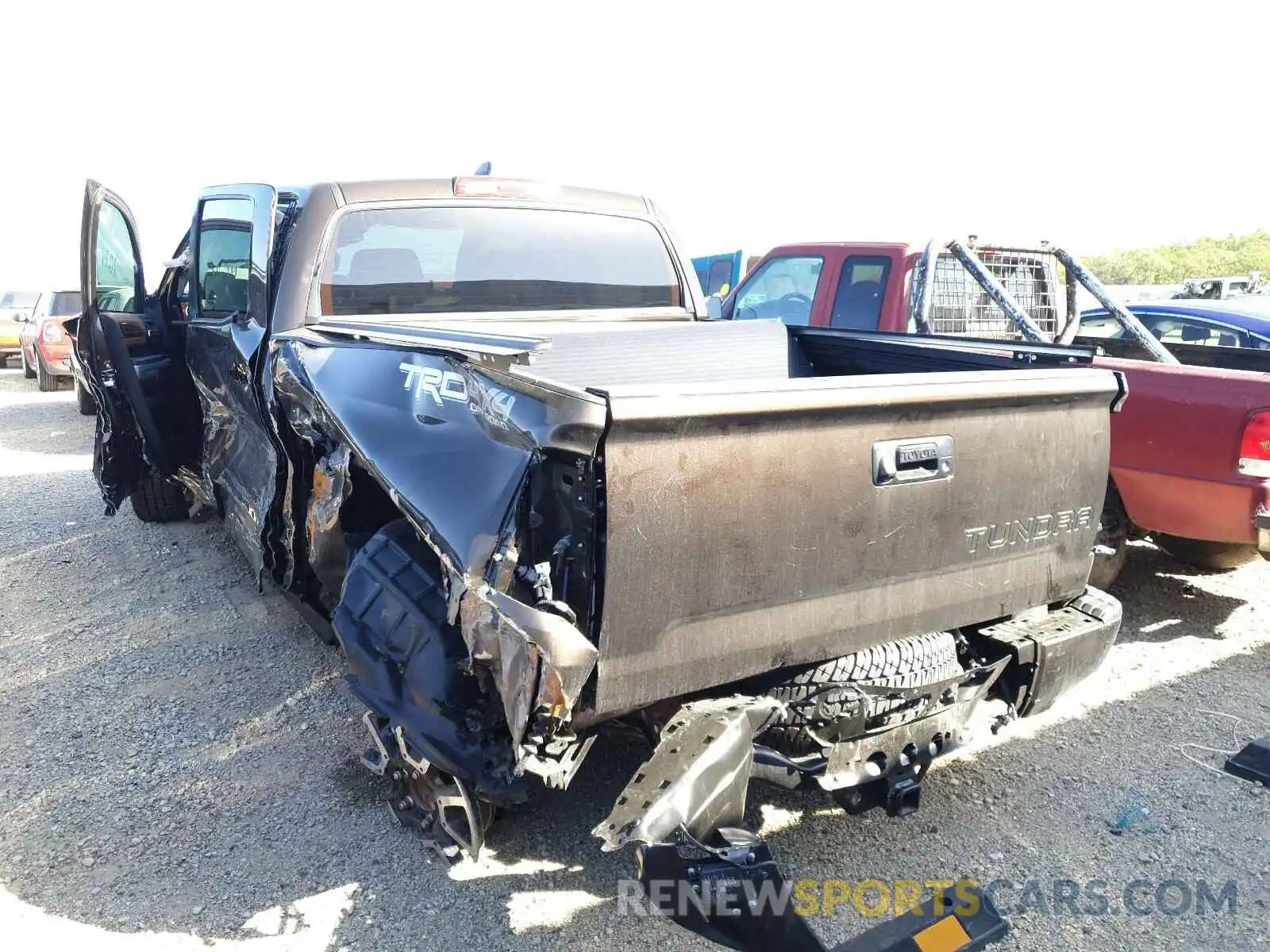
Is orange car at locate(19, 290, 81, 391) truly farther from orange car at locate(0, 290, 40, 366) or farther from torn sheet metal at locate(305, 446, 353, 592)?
torn sheet metal at locate(305, 446, 353, 592)

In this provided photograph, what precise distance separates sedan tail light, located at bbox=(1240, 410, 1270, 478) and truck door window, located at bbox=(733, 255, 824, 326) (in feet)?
10.1

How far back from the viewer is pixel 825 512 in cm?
234

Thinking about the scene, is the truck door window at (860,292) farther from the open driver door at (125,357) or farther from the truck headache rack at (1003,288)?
the open driver door at (125,357)

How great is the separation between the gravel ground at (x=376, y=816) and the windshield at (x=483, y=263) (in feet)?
5.26

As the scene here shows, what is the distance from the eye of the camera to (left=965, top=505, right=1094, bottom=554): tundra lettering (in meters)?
2.64

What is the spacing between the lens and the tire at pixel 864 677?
8.21ft

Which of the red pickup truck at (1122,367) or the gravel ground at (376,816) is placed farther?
the red pickup truck at (1122,367)

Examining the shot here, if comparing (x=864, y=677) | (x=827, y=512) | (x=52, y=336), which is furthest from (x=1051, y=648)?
(x=52, y=336)

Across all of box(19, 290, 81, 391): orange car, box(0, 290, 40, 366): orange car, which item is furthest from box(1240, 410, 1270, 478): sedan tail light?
box(0, 290, 40, 366): orange car

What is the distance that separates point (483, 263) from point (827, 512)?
2.26 meters

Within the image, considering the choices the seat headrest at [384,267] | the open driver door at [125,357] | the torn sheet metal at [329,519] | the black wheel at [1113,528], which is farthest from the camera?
the open driver door at [125,357]

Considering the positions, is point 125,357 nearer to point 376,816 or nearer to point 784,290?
point 376,816

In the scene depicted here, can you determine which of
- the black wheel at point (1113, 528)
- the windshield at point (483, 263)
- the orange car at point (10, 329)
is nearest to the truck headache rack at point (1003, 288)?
the black wheel at point (1113, 528)

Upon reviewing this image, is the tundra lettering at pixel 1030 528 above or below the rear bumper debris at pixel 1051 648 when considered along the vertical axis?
above
